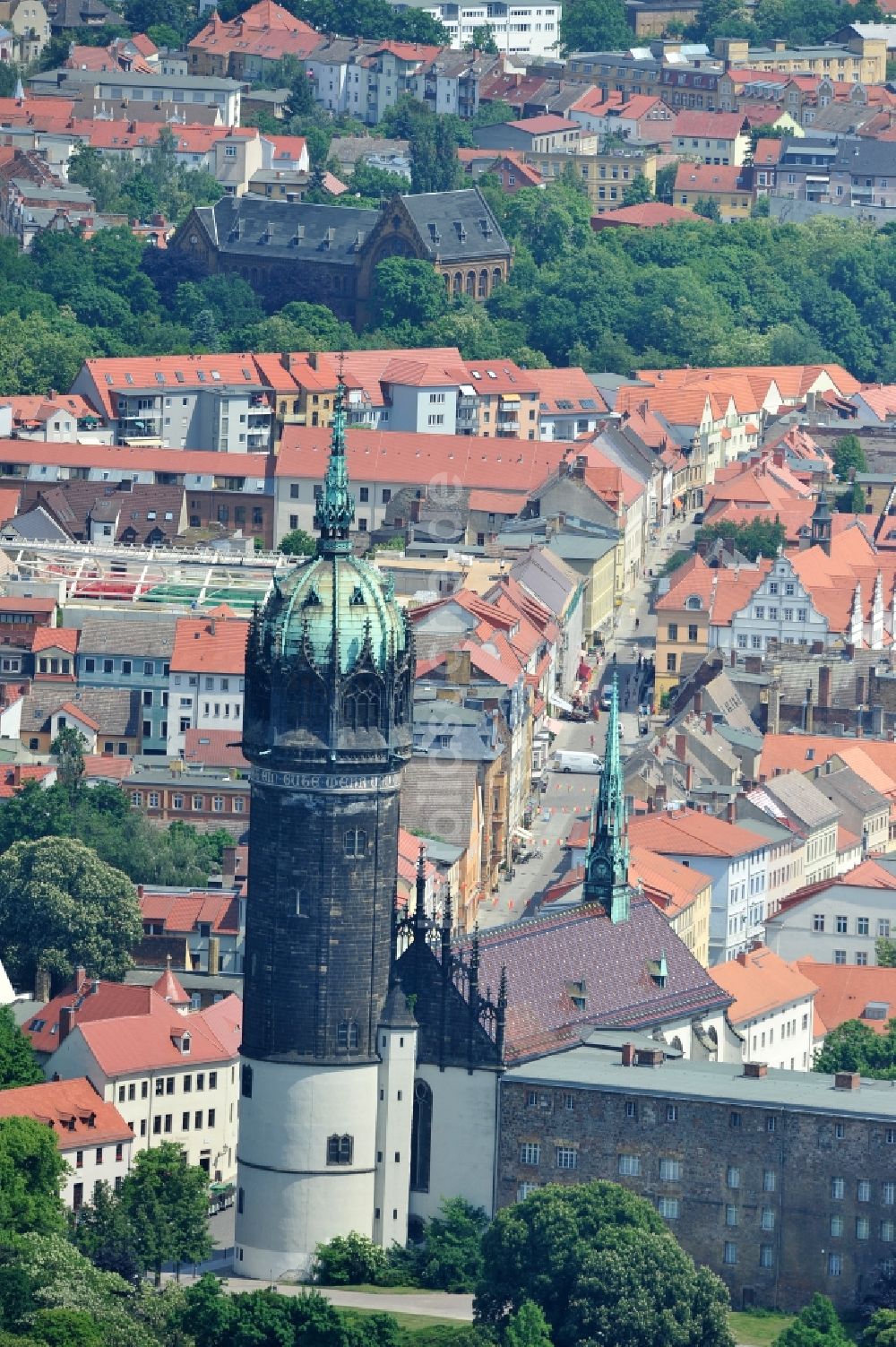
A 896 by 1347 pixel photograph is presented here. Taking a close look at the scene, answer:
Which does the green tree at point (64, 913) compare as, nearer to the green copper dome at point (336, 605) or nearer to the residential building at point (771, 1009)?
the residential building at point (771, 1009)

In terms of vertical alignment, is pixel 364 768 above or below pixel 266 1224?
above

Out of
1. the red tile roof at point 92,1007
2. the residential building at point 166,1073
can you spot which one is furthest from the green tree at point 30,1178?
the red tile roof at point 92,1007

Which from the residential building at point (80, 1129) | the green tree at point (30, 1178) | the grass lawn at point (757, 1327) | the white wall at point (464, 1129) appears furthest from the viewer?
the residential building at point (80, 1129)

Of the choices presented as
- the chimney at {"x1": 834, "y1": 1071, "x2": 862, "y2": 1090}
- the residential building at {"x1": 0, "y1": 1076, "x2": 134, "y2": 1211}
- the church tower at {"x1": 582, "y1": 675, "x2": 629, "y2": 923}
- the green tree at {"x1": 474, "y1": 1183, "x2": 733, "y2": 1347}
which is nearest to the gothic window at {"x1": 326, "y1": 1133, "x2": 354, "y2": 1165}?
the green tree at {"x1": 474, "y1": 1183, "x2": 733, "y2": 1347}

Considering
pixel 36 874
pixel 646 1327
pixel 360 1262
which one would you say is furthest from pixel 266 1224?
pixel 36 874

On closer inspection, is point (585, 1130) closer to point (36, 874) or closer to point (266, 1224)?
point (266, 1224)

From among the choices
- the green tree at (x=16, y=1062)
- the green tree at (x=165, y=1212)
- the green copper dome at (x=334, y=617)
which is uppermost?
the green copper dome at (x=334, y=617)

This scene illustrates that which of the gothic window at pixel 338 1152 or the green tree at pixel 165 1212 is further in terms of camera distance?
the green tree at pixel 165 1212
